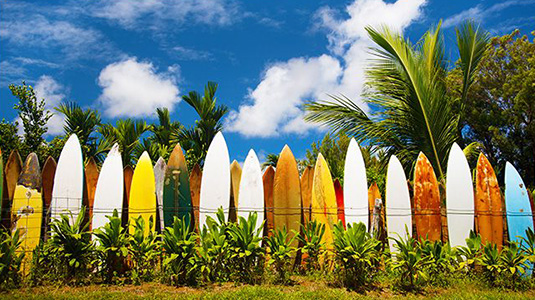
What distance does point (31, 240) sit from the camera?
456 cm

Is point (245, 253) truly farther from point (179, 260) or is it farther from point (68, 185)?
point (68, 185)

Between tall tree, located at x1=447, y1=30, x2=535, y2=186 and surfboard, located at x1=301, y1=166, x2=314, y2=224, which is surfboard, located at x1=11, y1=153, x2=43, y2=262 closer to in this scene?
surfboard, located at x1=301, y1=166, x2=314, y2=224

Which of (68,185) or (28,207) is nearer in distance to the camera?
(28,207)

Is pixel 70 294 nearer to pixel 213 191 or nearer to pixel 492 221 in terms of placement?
pixel 213 191

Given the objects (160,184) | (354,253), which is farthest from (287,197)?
(160,184)

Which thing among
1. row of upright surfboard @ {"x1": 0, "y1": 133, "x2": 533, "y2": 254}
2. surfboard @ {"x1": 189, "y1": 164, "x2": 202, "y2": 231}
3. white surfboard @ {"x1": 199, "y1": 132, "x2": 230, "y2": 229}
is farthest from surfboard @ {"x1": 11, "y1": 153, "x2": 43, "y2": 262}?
white surfboard @ {"x1": 199, "y1": 132, "x2": 230, "y2": 229}

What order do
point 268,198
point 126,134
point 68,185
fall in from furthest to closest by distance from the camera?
point 126,134 → point 268,198 → point 68,185

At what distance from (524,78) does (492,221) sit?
9541 millimetres

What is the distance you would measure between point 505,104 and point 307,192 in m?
12.1

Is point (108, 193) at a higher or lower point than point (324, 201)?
higher

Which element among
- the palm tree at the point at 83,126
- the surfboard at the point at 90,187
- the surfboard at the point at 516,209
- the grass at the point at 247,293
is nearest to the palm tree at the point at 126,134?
the palm tree at the point at 83,126

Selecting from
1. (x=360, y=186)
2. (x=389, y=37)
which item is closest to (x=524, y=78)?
(x=389, y=37)

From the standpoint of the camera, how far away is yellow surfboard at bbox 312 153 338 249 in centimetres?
502

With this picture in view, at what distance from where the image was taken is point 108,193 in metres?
4.86
